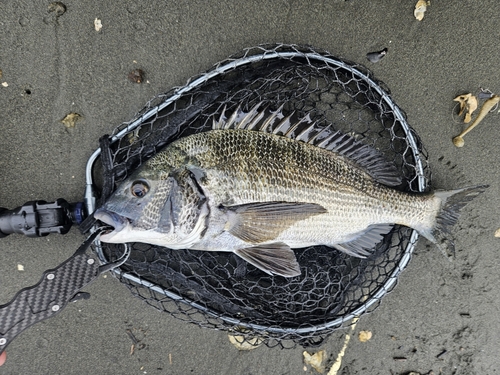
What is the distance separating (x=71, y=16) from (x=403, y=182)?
2287 mm

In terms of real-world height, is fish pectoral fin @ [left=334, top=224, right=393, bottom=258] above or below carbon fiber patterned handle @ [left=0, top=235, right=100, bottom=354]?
above

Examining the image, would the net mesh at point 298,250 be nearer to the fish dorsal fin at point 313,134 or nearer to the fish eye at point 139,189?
the fish dorsal fin at point 313,134

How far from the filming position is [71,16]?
2.09 metres

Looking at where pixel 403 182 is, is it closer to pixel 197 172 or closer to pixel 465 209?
pixel 465 209

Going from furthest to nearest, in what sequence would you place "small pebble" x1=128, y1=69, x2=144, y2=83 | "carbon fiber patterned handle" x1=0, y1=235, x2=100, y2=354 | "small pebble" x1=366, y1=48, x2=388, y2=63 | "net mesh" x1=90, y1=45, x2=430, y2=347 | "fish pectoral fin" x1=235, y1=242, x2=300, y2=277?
1. "small pebble" x1=366, y1=48, x2=388, y2=63
2. "small pebble" x1=128, y1=69, x2=144, y2=83
3. "net mesh" x1=90, y1=45, x2=430, y2=347
4. "fish pectoral fin" x1=235, y1=242, x2=300, y2=277
5. "carbon fiber patterned handle" x1=0, y1=235, x2=100, y2=354

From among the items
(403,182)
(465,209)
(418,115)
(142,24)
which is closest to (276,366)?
(403,182)

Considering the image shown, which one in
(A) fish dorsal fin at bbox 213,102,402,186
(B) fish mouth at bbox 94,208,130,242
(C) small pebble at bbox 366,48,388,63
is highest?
(C) small pebble at bbox 366,48,388,63

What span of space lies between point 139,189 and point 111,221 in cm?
20

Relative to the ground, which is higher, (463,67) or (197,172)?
(463,67)

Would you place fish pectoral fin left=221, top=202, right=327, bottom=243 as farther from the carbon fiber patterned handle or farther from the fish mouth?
the carbon fiber patterned handle

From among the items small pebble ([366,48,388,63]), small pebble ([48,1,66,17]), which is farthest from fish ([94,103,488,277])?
small pebble ([48,1,66,17])

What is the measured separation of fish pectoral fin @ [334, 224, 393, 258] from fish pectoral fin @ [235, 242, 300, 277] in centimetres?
35

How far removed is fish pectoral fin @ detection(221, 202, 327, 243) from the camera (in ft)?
5.91

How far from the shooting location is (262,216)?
1.81 metres
